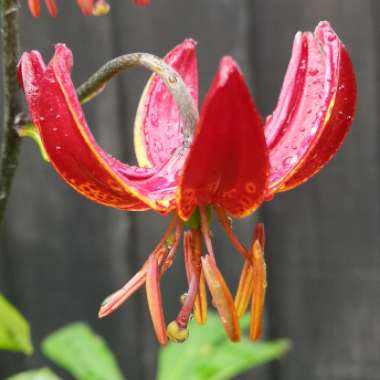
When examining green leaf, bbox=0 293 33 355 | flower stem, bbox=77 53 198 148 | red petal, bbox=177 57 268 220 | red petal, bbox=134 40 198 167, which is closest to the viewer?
red petal, bbox=177 57 268 220

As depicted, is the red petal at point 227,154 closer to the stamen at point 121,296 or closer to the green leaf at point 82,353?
the stamen at point 121,296

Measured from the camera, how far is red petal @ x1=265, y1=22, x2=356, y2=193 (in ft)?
1.80

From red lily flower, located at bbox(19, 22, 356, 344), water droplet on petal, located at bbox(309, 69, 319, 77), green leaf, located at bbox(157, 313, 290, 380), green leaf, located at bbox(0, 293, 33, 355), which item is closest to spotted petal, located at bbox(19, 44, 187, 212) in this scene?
red lily flower, located at bbox(19, 22, 356, 344)

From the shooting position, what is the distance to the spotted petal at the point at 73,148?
1.62 feet

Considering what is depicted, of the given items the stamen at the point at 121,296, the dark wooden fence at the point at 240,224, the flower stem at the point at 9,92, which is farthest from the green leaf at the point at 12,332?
the dark wooden fence at the point at 240,224

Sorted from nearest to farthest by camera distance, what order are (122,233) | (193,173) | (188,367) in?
(193,173) → (188,367) → (122,233)

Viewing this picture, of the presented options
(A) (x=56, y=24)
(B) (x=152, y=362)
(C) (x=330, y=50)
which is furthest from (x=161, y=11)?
(C) (x=330, y=50)

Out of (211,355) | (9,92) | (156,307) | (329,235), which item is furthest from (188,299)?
(329,235)

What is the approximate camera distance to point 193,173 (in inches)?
19.5

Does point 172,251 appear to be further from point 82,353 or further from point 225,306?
point 82,353

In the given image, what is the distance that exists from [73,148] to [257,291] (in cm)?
18

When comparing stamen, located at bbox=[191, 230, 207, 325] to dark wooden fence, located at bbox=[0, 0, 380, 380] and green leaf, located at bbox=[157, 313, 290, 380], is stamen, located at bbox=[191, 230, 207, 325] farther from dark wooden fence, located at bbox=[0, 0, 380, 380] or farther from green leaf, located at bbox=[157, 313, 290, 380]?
dark wooden fence, located at bbox=[0, 0, 380, 380]

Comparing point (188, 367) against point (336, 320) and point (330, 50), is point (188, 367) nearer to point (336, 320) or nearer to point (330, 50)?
point (336, 320)

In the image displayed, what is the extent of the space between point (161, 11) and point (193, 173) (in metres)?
0.94
